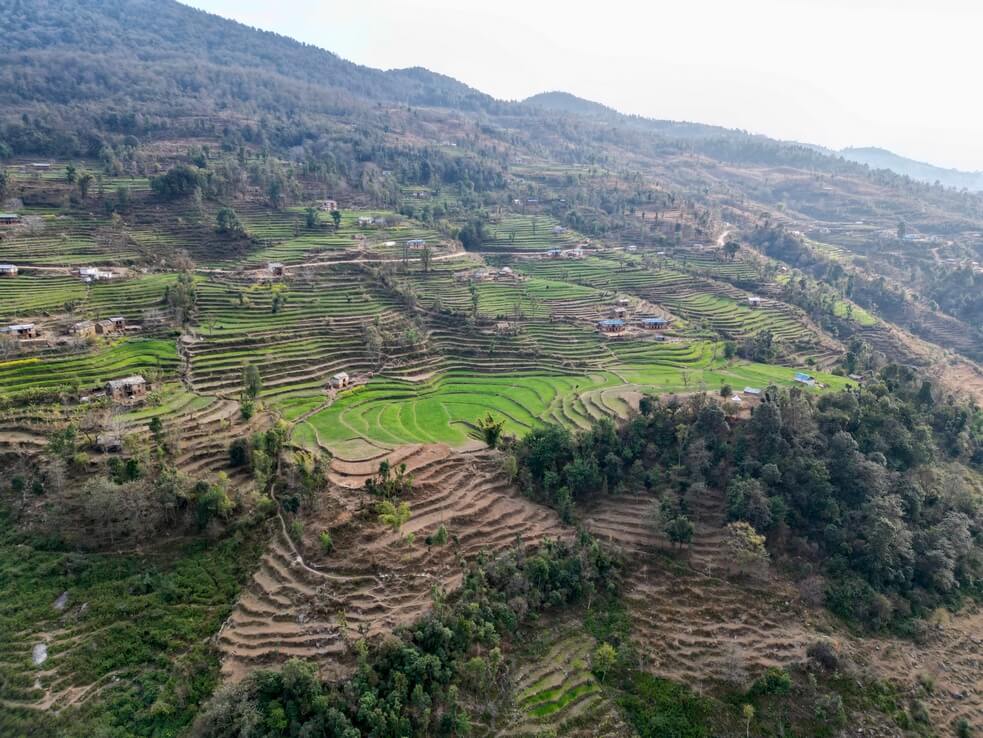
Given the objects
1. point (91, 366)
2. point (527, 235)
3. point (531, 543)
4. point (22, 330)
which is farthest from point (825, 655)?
point (527, 235)

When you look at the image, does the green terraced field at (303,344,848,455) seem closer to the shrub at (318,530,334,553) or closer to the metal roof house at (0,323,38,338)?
the shrub at (318,530,334,553)

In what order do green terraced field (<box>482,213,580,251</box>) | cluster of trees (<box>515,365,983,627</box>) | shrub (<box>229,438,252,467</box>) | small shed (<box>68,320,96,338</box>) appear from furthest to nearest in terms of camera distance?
green terraced field (<box>482,213,580,251</box>) → small shed (<box>68,320,96,338</box>) → shrub (<box>229,438,252,467</box>) → cluster of trees (<box>515,365,983,627</box>)

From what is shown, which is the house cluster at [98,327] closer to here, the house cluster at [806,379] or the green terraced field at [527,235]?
the green terraced field at [527,235]

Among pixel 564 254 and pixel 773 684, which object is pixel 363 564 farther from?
pixel 564 254

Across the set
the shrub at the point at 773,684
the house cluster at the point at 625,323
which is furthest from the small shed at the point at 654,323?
the shrub at the point at 773,684

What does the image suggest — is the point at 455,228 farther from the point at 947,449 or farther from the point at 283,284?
the point at 947,449

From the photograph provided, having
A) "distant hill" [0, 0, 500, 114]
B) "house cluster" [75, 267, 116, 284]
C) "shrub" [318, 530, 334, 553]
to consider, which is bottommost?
"shrub" [318, 530, 334, 553]

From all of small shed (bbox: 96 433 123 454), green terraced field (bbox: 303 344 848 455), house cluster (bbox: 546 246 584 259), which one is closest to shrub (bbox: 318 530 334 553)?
green terraced field (bbox: 303 344 848 455)
